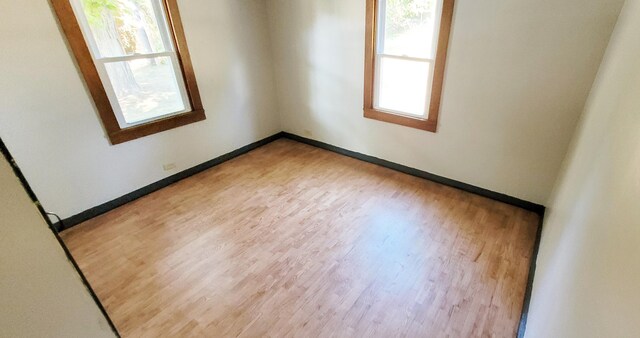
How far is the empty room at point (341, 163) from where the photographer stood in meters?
1.54

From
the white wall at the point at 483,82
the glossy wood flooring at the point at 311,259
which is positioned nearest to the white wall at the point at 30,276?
the glossy wood flooring at the point at 311,259

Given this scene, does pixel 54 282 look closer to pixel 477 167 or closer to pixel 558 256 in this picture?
pixel 558 256

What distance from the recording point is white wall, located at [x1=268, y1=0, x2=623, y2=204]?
206 centimetres

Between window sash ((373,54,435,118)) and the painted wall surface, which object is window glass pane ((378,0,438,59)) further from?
the painted wall surface

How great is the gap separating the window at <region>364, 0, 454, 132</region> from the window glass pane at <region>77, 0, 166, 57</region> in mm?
2023

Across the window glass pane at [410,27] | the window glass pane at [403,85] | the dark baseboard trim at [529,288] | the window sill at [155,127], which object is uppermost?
the window glass pane at [410,27]

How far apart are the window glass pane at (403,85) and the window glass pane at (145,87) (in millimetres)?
2147

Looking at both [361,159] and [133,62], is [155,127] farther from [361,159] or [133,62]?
[361,159]

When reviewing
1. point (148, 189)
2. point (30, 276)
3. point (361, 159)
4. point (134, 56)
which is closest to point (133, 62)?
point (134, 56)

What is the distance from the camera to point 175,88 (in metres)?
3.10

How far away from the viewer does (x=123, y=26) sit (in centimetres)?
258

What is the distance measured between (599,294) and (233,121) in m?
3.53

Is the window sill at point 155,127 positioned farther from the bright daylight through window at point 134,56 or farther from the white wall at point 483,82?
the white wall at point 483,82

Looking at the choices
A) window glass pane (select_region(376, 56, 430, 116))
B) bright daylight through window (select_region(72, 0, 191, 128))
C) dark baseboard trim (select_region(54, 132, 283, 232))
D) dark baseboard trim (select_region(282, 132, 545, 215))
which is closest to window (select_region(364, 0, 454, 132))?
window glass pane (select_region(376, 56, 430, 116))
